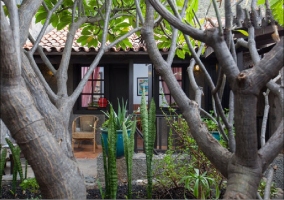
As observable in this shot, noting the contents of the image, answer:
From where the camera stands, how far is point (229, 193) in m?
0.97

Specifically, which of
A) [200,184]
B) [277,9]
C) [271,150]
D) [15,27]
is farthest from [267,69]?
[200,184]

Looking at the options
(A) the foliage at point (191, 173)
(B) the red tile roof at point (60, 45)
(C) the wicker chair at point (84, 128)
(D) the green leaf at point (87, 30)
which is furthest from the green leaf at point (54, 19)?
(C) the wicker chair at point (84, 128)

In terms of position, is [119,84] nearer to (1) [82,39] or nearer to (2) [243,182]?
(1) [82,39]

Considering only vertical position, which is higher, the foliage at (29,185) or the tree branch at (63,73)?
the tree branch at (63,73)

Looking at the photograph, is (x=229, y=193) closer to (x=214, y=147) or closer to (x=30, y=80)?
(x=214, y=147)

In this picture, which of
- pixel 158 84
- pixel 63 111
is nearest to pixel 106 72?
pixel 158 84

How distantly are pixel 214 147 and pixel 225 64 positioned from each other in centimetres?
34

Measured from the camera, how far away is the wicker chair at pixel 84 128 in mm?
9055

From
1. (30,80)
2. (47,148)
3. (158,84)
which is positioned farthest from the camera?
(158,84)

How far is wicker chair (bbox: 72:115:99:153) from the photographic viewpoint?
356 inches

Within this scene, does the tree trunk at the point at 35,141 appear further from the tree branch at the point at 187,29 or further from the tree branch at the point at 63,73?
the tree branch at the point at 63,73

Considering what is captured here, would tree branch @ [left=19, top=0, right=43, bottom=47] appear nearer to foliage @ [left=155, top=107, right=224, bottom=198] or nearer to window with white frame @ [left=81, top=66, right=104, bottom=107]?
foliage @ [left=155, top=107, right=224, bottom=198]

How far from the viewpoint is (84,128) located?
9.63 meters

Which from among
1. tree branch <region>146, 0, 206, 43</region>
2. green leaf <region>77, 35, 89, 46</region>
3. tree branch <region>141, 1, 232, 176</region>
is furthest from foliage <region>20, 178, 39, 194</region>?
tree branch <region>146, 0, 206, 43</region>
